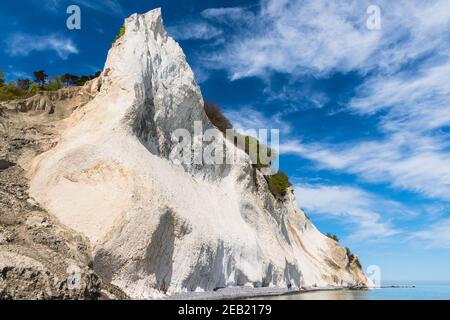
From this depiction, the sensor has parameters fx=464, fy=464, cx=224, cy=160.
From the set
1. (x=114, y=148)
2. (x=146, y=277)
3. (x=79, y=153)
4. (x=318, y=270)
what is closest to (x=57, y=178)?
(x=79, y=153)

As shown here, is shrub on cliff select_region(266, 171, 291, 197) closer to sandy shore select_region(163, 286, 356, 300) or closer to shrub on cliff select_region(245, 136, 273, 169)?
shrub on cliff select_region(245, 136, 273, 169)

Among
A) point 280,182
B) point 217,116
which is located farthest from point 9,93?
point 280,182

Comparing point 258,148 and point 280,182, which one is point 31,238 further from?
point 280,182

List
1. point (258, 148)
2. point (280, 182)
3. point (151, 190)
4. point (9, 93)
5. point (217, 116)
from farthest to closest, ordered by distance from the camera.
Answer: point (280, 182) → point (258, 148) → point (217, 116) → point (9, 93) → point (151, 190)

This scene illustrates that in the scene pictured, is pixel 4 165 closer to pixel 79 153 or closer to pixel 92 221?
pixel 79 153

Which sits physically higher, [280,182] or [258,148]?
[258,148]

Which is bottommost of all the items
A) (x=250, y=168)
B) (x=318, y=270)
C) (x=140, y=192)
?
(x=318, y=270)

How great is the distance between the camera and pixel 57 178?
64.3 feet

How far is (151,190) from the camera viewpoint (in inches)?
A: 792

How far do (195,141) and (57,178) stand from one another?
425 inches

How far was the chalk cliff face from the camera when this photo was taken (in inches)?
699
